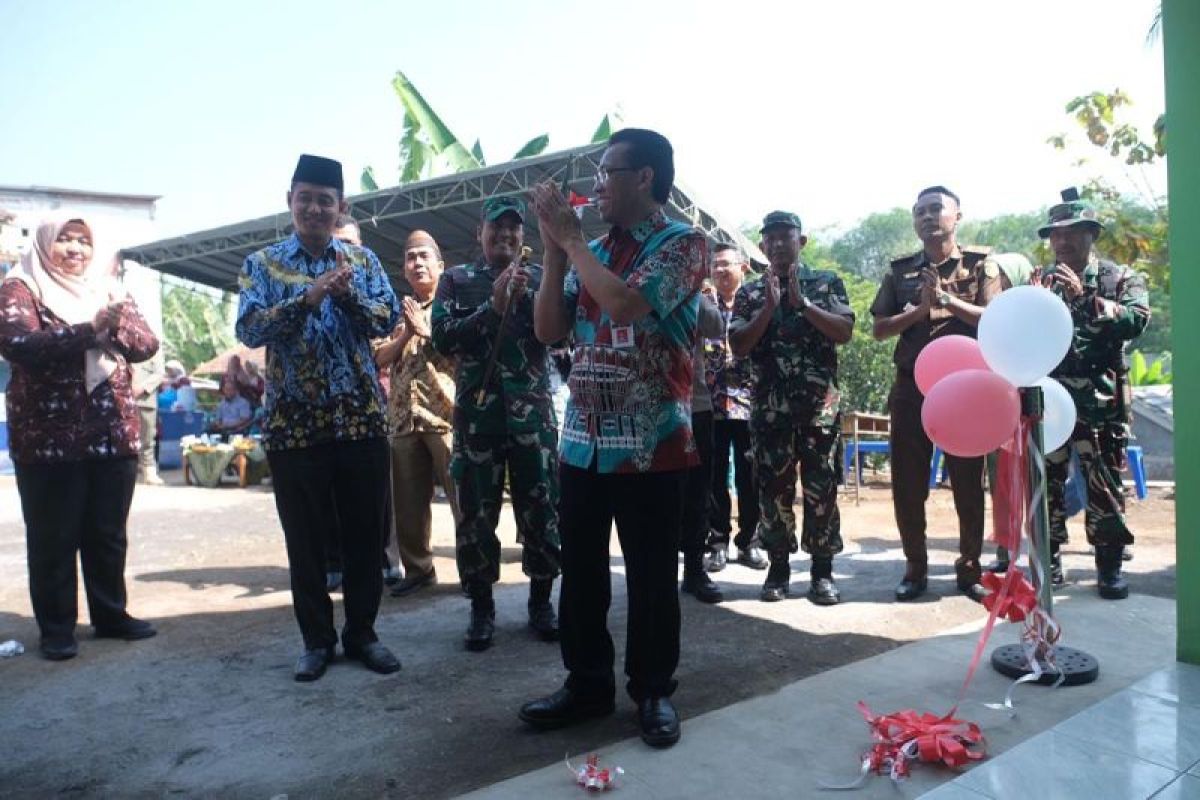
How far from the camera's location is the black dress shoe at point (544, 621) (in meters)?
3.97

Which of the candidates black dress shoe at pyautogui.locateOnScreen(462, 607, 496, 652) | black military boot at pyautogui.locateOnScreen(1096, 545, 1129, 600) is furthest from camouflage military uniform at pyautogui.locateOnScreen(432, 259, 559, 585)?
black military boot at pyautogui.locateOnScreen(1096, 545, 1129, 600)

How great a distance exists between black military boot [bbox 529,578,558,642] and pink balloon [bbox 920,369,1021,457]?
195 cm

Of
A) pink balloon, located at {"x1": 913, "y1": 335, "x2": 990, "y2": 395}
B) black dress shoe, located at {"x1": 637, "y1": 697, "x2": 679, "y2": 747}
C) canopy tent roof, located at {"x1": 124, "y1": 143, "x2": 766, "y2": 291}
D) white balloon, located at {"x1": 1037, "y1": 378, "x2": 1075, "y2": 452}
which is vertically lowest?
black dress shoe, located at {"x1": 637, "y1": 697, "x2": 679, "y2": 747}

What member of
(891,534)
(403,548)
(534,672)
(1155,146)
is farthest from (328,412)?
(1155,146)

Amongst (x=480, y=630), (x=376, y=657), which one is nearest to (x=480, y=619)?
(x=480, y=630)

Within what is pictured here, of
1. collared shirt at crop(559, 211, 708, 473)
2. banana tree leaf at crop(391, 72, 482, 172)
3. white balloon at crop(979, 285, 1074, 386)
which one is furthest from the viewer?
banana tree leaf at crop(391, 72, 482, 172)

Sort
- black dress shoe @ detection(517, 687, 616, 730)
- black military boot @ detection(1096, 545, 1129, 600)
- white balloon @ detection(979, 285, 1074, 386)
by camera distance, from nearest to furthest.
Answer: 1. black dress shoe @ detection(517, 687, 616, 730)
2. white balloon @ detection(979, 285, 1074, 386)
3. black military boot @ detection(1096, 545, 1129, 600)

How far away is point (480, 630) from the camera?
3.88 meters

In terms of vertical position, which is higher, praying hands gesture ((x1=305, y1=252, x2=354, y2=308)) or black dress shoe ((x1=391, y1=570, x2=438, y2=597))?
praying hands gesture ((x1=305, y1=252, x2=354, y2=308))

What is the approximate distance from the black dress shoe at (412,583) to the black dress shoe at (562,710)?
7.18 feet

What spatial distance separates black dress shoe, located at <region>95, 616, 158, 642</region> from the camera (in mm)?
4180

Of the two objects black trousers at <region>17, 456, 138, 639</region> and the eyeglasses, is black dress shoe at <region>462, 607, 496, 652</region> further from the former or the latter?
the eyeglasses

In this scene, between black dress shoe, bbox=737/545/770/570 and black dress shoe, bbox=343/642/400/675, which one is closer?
black dress shoe, bbox=343/642/400/675

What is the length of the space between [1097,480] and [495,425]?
342cm
